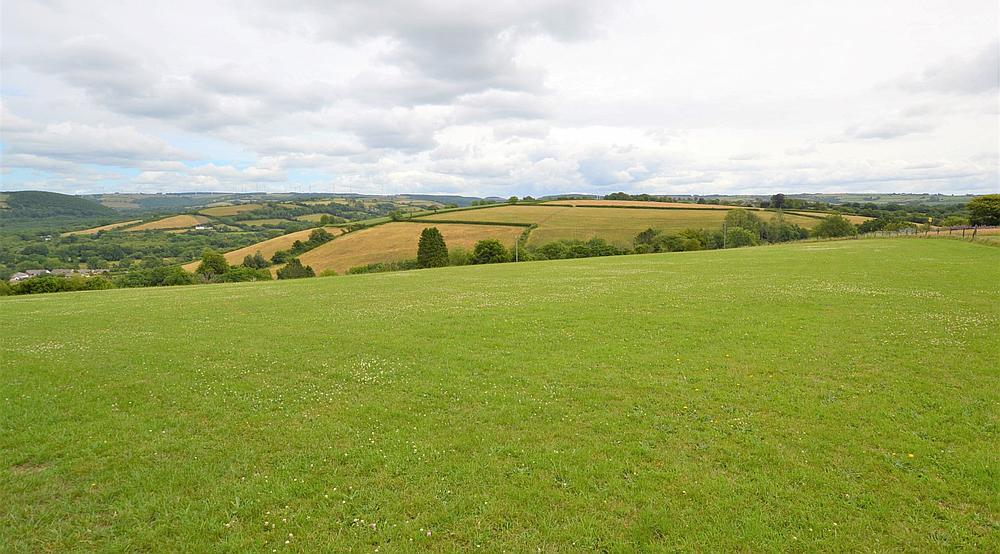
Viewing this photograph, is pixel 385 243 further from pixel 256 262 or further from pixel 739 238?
pixel 739 238

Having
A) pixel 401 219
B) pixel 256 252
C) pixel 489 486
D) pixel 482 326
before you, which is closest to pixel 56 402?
pixel 489 486

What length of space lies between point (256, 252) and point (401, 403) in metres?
116

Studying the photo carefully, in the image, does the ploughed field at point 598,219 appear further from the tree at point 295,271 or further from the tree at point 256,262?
the tree at point 295,271

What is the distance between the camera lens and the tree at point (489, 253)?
8569cm

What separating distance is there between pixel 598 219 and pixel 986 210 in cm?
7410

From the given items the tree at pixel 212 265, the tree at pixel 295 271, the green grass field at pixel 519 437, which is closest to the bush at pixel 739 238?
the tree at pixel 295 271

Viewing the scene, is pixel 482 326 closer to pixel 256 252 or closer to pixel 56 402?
pixel 56 402

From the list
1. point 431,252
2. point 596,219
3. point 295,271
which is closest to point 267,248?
point 295,271

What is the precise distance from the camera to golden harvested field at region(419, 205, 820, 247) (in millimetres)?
109125

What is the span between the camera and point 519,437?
29.3 feet

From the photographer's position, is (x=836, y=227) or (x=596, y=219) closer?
(x=836, y=227)

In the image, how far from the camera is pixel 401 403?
10.9 m

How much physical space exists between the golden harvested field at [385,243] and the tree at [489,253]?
1306 cm

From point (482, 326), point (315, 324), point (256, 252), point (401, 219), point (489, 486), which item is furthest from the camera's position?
point (401, 219)
